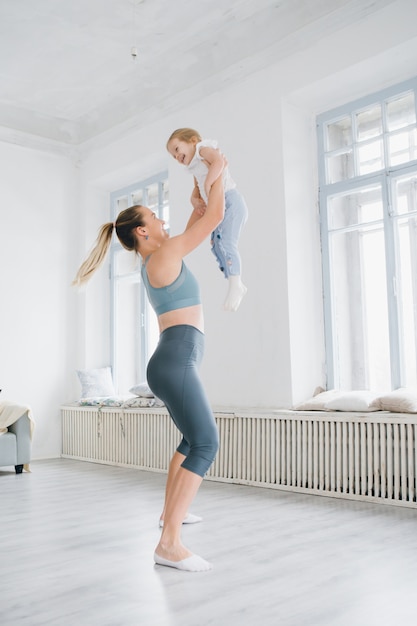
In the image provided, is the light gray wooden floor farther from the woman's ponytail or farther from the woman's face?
the woman's face

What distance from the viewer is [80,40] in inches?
206

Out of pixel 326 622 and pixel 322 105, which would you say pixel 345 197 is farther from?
pixel 326 622

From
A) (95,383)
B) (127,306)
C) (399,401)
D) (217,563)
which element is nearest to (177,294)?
(217,563)

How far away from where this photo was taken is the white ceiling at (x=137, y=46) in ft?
15.5

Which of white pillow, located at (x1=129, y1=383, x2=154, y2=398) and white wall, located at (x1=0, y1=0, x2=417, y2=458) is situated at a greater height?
white wall, located at (x1=0, y1=0, x2=417, y2=458)

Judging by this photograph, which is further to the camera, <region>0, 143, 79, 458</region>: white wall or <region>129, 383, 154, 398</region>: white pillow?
<region>0, 143, 79, 458</region>: white wall

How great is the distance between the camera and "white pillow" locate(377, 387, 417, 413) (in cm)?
380

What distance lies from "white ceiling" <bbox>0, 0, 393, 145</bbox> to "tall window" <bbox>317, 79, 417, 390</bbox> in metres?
0.76

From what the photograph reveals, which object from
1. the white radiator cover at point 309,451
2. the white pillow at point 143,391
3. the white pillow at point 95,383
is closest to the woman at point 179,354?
the white radiator cover at point 309,451

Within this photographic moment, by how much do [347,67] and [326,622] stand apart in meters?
3.80

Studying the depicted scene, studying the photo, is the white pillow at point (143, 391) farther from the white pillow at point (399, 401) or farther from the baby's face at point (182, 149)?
the baby's face at point (182, 149)

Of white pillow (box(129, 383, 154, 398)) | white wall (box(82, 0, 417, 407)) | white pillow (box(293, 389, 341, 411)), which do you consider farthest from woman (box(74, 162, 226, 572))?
white pillow (box(129, 383, 154, 398))

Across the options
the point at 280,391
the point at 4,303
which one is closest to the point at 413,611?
the point at 280,391

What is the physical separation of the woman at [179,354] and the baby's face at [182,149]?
21cm
